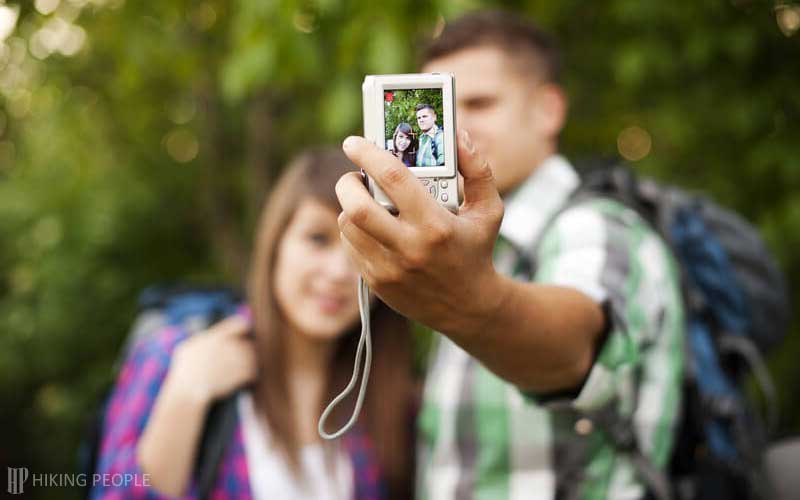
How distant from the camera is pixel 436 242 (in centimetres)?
88

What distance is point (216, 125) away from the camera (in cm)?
473

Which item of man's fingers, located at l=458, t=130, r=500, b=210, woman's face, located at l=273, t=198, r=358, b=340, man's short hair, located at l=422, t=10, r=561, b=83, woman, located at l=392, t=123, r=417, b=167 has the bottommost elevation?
woman's face, located at l=273, t=198, r=358, b=340

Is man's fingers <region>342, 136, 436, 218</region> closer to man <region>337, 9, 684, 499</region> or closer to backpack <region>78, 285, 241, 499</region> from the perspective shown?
man <region>337, 9, 684, 499</region>

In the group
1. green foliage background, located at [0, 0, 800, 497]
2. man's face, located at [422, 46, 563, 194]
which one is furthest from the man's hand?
green foliage background, located at [0, 0, 800, 497]

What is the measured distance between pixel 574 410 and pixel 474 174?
752mm

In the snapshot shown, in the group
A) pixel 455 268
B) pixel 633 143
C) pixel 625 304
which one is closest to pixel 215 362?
pixel 625 304

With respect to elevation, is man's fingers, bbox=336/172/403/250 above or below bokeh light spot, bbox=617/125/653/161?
below

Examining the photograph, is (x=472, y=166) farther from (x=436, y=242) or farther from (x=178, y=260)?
(x=178, y=260)

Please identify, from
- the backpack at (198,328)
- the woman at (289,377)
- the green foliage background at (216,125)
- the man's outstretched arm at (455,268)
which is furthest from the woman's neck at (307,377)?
the man's outstretched arm at (455,268)

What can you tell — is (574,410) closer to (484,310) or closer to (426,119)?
(484,310)

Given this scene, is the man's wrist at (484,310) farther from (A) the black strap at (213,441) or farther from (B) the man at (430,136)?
(A) the black strap at (213,441)

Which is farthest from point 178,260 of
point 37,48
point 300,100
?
point 37,48

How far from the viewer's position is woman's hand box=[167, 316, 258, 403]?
1.99 metres

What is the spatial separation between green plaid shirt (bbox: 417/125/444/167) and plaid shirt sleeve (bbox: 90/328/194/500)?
4.52 ft
